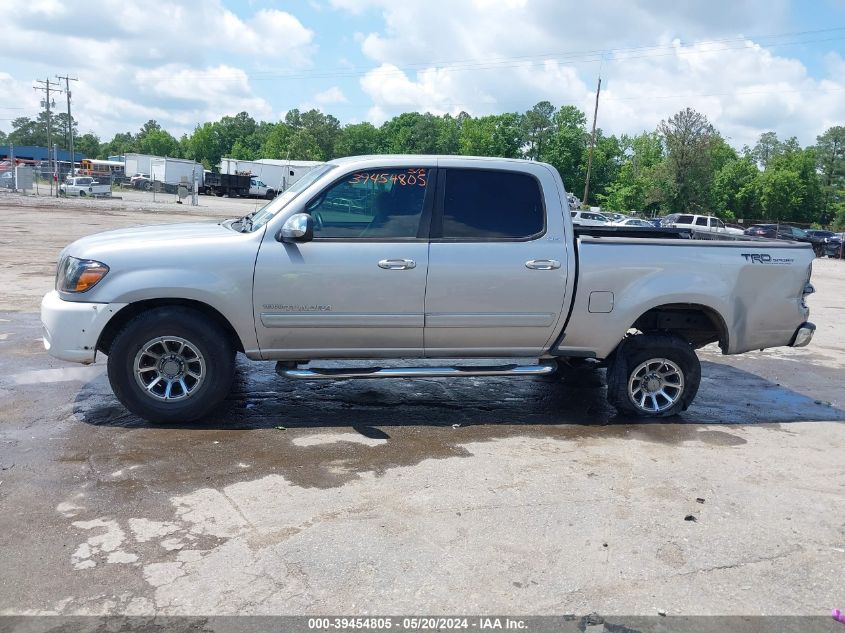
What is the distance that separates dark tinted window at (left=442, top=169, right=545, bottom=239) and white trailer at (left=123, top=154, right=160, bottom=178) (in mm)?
68173

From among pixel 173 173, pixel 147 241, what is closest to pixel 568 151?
pixel 173 173

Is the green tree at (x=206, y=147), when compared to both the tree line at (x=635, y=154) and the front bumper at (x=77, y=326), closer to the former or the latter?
the tree line at (x=635, y=154)

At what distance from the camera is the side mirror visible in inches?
202

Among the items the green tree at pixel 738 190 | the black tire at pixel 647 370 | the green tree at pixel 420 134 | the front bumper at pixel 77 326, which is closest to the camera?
the front bumper at pixel 77 326

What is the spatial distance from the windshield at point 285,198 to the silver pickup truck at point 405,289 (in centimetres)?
3

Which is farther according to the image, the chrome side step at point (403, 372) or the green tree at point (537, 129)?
the green tree at point (537, 129)

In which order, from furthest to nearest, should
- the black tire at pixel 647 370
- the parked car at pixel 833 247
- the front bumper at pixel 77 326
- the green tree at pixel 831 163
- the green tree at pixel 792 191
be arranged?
1. the green tree at pixel 831 163
2. the green tree at pixel 792 191
3. the parked car at pixel 833 247
4. the black tire at pixel 647 370
5. the front bumper at pixel 77 326

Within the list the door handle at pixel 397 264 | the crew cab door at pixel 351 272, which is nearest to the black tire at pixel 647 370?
the crew cab door at pixel 351 272

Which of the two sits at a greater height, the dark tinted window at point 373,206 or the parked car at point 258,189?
the parked car at point 258,189

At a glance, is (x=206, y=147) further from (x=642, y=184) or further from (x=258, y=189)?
(x=642, y=184)

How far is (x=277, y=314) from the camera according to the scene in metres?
5.32

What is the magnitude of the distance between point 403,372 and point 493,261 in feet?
3.67

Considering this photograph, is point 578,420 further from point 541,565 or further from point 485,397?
point 541,565

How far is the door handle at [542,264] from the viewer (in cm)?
552
